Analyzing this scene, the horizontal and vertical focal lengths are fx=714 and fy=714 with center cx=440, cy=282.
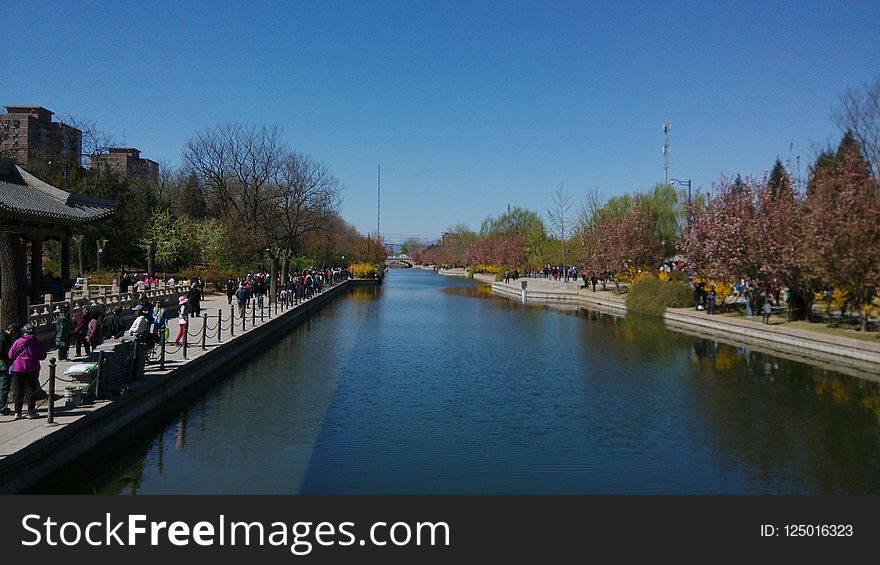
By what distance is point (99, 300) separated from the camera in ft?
82.2

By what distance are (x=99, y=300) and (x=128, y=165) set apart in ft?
233

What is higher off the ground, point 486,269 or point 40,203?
point 40,203

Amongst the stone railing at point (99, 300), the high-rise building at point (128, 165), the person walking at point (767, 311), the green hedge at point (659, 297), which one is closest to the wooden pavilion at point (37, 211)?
the stone railing at point (99, 300)

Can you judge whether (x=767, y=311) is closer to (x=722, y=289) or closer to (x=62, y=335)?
(x=722, y=289)

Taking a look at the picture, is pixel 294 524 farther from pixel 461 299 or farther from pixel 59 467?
pixel 461 299

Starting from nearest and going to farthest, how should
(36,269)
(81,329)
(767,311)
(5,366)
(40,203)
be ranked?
(5,366) < (81,329) < (40,203) < (36,269) < (767,311)

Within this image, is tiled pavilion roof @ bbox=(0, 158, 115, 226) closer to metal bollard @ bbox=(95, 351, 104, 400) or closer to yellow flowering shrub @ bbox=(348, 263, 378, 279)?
metal bollard @ bbox=(95, 351, 104, 400)

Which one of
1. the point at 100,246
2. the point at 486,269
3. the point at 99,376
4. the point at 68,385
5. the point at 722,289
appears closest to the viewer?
the point at 68,385

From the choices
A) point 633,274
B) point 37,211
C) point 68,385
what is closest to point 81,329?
point 68,385

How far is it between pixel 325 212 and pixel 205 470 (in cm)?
5788

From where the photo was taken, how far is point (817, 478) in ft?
36.6

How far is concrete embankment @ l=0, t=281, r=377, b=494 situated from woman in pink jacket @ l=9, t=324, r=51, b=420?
36cm

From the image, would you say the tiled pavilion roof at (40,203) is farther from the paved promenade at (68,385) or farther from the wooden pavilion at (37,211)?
the paved promenade at (68,385)

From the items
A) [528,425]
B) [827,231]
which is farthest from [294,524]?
[827,231]
